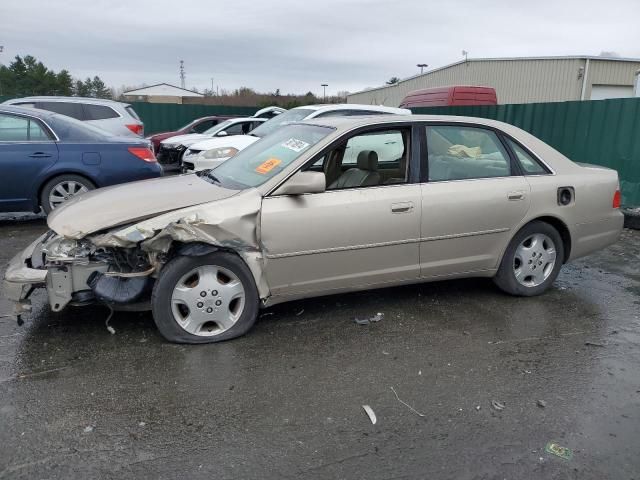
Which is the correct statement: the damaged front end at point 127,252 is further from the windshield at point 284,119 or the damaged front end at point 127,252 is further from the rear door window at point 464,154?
the windshield at point 284,119

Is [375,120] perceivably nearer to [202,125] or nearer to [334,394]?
[334,394]

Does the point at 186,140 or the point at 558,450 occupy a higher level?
the point at 186,140

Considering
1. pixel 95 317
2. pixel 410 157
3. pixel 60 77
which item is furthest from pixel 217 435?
pixel 60 77

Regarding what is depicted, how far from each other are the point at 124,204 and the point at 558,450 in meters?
3.10

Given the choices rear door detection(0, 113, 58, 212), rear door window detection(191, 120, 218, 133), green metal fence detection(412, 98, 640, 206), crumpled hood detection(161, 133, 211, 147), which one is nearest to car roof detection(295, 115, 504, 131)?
rear door detection(0, 113, 58, 212)

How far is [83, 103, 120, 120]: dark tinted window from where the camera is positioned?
1159cm

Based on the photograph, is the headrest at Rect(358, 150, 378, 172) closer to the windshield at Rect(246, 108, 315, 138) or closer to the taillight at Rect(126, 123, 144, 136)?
the windshield at Rect(246, 108, 315, 138)

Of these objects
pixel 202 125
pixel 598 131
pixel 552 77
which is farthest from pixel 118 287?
pixel 552 77

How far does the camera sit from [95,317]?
13.6 ft

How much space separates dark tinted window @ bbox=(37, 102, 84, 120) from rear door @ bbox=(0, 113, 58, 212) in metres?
4.65

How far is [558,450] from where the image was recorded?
106 inches

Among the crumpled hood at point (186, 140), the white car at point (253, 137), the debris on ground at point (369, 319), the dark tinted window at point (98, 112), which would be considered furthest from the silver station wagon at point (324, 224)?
the crumpled hood at point (186, 140)

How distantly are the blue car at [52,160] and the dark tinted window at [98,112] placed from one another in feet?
15.5

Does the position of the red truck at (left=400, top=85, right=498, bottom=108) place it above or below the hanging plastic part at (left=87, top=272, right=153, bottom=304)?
above
